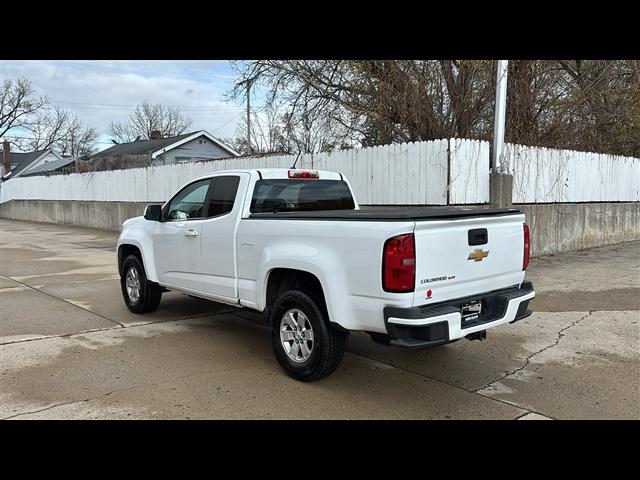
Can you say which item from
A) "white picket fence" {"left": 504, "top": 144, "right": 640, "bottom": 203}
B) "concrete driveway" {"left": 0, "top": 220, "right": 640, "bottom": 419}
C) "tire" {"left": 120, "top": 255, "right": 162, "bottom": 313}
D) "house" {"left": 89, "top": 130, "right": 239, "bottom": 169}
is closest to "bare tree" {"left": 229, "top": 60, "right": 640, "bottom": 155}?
"white picket fence" {"left": 504, "top": 144, "right": 640, "bottom": 203}

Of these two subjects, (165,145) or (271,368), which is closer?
(271,368)

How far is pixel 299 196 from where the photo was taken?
596 centimetres

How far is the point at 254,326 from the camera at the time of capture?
22.1ft

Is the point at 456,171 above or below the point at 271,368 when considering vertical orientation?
above

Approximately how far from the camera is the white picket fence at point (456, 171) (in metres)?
9.70

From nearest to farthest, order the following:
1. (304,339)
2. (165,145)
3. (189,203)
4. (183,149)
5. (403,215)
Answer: (403,215) → (304,339) → (189,203) → (165,145) → (183,149)

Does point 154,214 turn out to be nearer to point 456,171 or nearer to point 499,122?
point 456,171

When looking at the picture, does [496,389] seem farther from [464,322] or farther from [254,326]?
[254,326]

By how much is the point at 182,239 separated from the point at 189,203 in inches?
18.3

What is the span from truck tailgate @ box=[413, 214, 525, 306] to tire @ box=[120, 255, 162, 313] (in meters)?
4.18

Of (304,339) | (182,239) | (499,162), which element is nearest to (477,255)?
(304,339)

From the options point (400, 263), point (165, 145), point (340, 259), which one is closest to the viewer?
point (400, 263)

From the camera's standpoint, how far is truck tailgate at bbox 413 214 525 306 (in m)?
3.94

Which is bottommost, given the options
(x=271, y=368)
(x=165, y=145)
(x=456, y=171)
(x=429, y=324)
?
(x=271, y=368)
